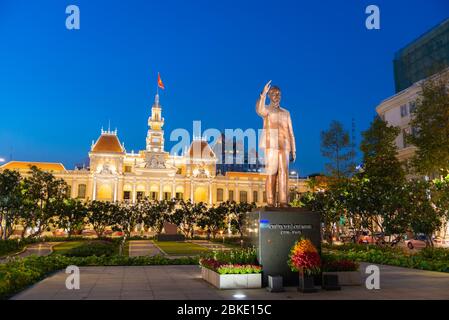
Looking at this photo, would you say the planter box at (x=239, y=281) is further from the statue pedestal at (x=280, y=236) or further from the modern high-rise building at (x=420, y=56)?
the modern high-rise building at (x=420, y=56)

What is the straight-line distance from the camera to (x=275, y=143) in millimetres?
13391

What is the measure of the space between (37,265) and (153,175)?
276 feet

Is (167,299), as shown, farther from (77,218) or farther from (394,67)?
(394,67)

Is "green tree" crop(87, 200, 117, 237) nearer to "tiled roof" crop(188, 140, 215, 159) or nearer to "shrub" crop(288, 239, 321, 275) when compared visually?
"shrub" crop(288, 239, 321, 275)

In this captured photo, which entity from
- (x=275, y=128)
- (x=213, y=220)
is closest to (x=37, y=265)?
(x=275, y=128)

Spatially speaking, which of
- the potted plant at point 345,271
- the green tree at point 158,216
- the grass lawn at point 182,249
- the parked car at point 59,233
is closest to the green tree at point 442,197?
the potted plant at point 345,271

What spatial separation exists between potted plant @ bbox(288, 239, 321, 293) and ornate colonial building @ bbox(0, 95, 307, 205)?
85.2 m

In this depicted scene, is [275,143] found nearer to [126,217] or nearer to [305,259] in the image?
[305,259]

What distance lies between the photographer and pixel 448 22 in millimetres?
48562

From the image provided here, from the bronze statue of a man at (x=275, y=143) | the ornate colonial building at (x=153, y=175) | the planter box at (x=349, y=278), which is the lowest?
the planter box at (x=349, y=278)

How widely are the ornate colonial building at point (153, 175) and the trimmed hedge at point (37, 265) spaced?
245 feet

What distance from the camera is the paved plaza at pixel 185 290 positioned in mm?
10680

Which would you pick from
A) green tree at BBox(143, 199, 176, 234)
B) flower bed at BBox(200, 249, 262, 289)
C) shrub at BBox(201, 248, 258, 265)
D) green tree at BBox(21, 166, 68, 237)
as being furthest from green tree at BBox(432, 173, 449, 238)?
green tree at BBox(143, 199, 176, 234)
